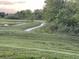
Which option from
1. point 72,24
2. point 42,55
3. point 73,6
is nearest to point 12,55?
point 42,55

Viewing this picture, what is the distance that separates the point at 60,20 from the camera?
45.8 metres

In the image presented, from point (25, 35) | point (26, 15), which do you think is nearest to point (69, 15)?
point (25, 35)

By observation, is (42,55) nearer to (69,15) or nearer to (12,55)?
(12,55)

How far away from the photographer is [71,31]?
40.8 metres

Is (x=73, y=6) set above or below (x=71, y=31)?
above

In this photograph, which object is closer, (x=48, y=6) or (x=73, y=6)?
(x=73, y=6)

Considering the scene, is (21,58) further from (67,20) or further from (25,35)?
(67,20)

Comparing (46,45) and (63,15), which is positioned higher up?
(63,15)

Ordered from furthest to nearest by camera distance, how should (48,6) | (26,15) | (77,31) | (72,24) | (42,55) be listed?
(26,15), (48,6), (72,24), (77,31), (42,55)

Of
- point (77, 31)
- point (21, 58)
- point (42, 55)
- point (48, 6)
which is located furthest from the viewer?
point (48, 6)

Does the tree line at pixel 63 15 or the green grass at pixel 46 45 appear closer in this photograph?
the green grass at pixel 46 45

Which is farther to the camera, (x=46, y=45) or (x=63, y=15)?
(x=63, y=15)

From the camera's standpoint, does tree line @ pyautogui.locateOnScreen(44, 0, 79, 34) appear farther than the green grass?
Yes

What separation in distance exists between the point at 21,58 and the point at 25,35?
52.4ft
